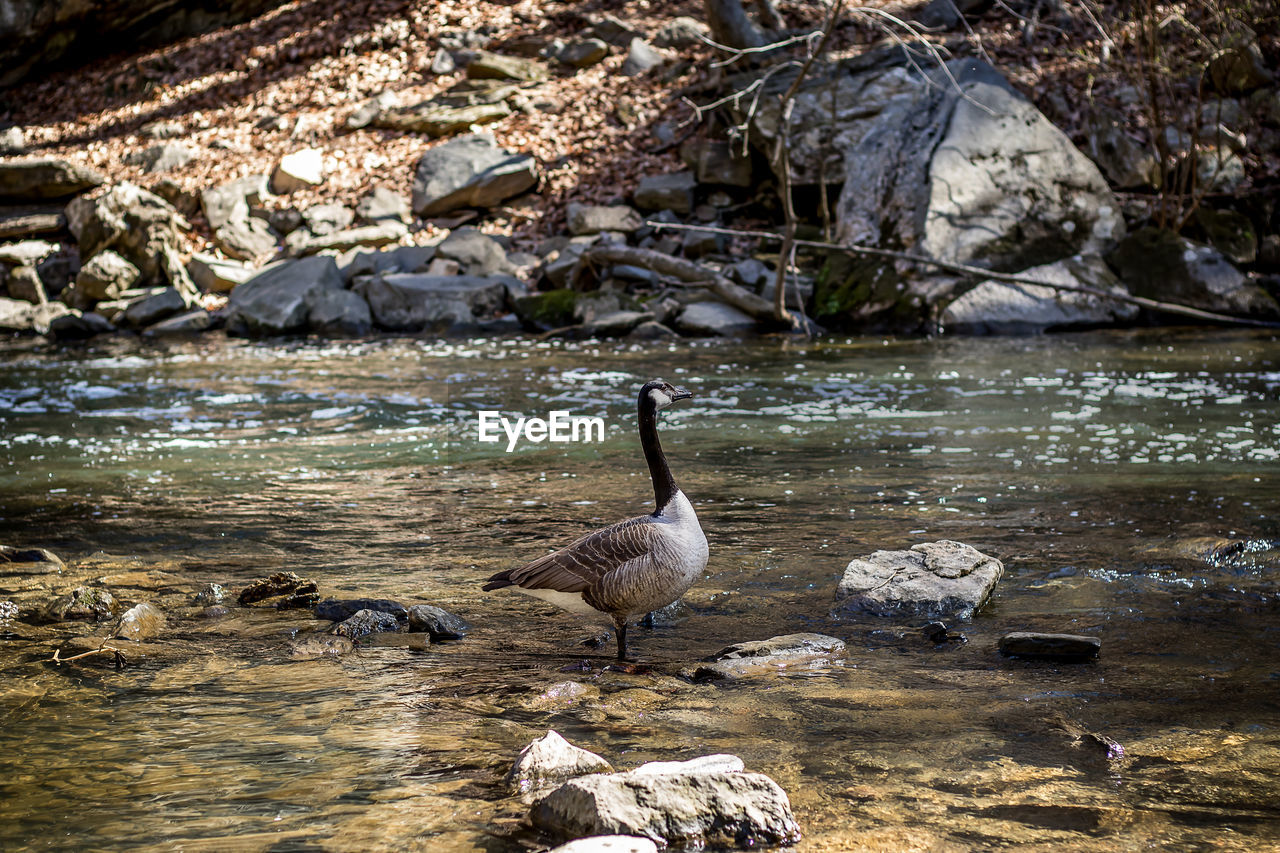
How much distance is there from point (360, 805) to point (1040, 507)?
5139 mm

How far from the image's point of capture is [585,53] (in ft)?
80.0

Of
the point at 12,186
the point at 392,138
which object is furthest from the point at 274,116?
the point at 12,186

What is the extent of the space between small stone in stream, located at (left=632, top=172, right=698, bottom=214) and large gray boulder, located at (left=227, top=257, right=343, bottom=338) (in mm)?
5658

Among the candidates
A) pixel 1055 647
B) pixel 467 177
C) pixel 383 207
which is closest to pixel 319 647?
pixel 1055 647

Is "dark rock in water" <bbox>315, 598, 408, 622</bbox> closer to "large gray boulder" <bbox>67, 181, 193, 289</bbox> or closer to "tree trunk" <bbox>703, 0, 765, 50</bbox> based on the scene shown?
"large gray boulder" <bbox>67, 181, 193, 289</bbox>

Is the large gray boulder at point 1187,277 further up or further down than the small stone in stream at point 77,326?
further up

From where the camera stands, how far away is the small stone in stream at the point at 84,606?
17.2 feet

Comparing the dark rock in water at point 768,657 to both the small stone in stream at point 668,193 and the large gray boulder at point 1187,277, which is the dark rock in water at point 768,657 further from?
the small stone in stream at point 668,193

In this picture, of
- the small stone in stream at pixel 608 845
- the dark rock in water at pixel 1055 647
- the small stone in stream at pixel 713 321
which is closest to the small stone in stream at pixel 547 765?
the small stone in stream at pixel 608 845

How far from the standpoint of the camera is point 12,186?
72.9ft

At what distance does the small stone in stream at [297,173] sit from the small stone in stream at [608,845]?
68.5 feet

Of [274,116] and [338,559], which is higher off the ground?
[274,116]

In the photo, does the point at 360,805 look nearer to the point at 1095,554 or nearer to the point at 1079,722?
the point at 1079,722

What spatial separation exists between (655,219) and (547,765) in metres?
16.4
